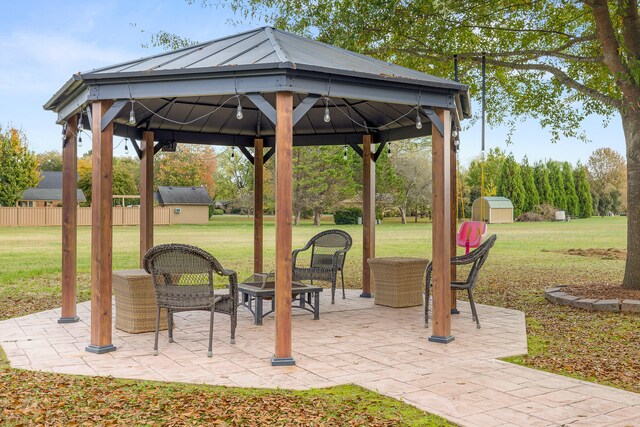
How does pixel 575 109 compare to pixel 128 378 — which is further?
pixel 575 109

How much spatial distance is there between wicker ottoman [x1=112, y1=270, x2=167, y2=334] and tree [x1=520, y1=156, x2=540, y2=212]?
151 feet

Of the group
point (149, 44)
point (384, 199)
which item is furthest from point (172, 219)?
point (149, 44)

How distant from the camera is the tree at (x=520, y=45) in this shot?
28.8 ft

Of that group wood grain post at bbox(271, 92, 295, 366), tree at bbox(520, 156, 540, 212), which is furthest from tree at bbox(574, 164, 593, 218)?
wood grain post at bbox(271, 92, 295, 366)

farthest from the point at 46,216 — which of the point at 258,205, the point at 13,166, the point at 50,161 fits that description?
the point at 258,205

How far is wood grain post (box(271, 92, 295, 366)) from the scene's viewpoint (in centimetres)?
494

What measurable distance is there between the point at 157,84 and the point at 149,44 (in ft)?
25.6

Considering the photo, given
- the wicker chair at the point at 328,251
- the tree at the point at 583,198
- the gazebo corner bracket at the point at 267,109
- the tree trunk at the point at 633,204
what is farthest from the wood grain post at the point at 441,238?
the tree at the point at 583,198

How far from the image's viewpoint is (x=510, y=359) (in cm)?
521

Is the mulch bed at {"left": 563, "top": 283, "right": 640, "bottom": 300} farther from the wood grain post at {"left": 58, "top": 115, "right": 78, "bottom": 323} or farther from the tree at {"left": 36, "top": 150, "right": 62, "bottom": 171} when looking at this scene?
the tree at {"left": 36, "top": 150, "right": 62, "bottom": 171}

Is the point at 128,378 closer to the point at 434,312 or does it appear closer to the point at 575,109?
the point at 434,312

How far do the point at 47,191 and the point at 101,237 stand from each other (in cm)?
4179

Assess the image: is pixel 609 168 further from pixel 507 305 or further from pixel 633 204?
pixel 507 305

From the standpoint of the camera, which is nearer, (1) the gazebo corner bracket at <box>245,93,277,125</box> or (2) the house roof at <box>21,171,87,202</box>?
(1) the gazebo corner bracket at <box>245,93,277,125</box>
